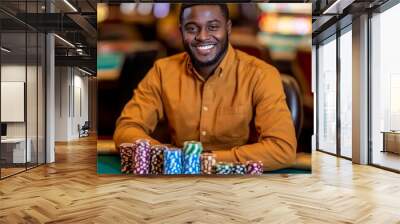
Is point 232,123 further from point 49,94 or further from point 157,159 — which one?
point 49,94

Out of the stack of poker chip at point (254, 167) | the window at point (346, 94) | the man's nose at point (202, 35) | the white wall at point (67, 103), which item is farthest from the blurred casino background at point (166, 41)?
the white wall at point (67, 103)

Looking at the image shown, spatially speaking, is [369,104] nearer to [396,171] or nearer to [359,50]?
[359,50]

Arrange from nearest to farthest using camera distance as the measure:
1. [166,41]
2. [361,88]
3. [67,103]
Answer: [166,41]
[361,88]
[67,103]

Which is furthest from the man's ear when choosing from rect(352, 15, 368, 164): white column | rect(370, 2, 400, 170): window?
rect(352, 15, 368, 164): white column

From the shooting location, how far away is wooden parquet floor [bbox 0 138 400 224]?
4500 millimetres

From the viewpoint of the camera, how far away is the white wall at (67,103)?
17.6 m

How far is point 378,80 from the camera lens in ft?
28.9

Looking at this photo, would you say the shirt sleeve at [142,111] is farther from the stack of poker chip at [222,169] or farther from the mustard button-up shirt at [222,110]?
the stack of poker chip at [222,169]

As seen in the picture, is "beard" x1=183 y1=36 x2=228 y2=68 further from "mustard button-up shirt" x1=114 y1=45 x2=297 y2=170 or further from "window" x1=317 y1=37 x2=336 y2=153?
"window" x1=317 y1=37 x2=336 y2=153

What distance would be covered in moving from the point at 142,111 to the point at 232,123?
5.25ft

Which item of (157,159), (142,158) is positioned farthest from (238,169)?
(142,158)

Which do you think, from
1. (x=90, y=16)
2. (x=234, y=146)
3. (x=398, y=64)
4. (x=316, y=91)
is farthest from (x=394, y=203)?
(x=316, y=91)

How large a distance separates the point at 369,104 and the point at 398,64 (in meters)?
1.37

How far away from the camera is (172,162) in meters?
7.26
